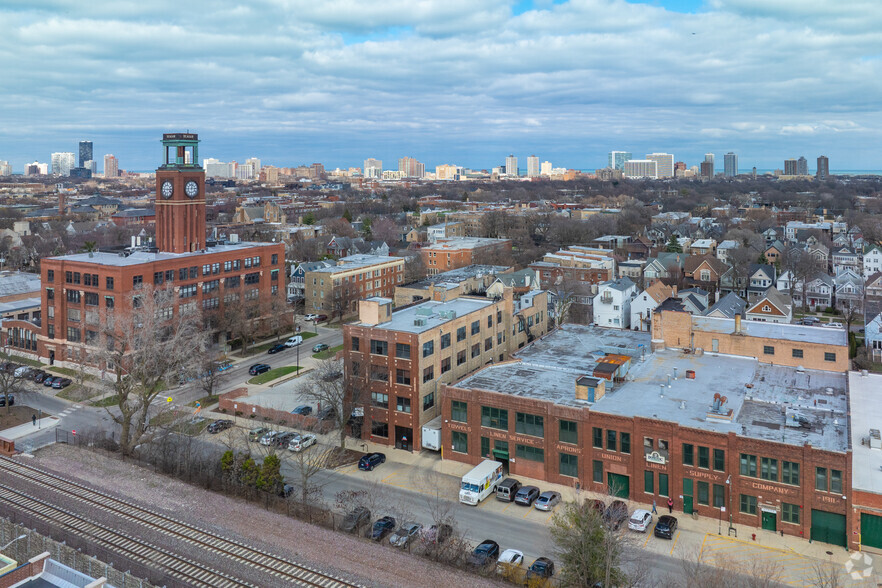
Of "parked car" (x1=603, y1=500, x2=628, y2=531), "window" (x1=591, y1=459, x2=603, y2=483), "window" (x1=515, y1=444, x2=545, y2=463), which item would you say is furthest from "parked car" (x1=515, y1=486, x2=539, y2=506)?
"parked car" (x1=603, y1=500, x2=628, y2=531)

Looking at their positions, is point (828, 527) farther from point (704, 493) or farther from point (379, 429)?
point (379, 429)

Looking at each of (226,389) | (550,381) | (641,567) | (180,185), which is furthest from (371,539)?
(180,185)

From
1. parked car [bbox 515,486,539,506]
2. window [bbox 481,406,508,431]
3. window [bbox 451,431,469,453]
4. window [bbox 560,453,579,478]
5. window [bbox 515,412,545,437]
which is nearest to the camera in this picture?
parked car [bbox 515,486,539,506]

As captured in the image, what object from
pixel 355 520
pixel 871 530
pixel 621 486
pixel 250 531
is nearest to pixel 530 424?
pixel 621 486

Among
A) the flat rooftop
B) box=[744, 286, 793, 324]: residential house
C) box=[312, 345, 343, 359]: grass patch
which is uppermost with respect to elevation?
box=[744, 286, 793, 324]: residential house

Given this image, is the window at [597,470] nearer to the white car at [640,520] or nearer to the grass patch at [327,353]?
the white car at [640,520]

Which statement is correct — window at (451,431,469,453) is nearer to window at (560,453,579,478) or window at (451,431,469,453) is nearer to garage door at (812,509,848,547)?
window at (560,453,579,478)
